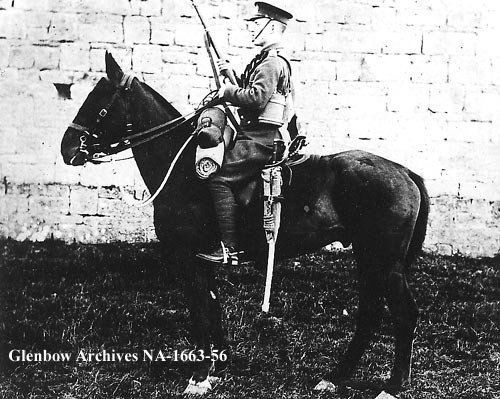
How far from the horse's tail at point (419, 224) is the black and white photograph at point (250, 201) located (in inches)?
0.9

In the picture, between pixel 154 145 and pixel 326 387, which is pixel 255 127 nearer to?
pixel 154 145

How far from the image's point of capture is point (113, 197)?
9.53m

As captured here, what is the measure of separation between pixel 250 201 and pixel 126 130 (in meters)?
1.13

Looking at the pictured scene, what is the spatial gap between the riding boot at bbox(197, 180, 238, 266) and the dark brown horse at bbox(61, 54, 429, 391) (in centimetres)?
13

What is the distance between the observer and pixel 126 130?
5902 millimetres

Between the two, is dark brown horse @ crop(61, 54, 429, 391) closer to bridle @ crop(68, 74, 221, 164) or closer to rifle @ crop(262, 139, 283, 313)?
bridle @ crop(68, 74, 221, 164)

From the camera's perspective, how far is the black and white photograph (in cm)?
581

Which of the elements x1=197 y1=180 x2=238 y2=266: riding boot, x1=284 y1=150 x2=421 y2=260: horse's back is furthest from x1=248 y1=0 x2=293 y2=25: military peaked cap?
x1=197 y1=180 x2=238 y2=266: riding boot

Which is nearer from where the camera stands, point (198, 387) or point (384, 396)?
point (384, 396)

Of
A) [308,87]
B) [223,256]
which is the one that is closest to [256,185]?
[223,256]

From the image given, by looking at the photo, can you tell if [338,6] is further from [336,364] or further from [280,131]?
[336,364]

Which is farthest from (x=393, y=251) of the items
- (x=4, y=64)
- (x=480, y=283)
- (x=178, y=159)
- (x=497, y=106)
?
(x=4, y=64)

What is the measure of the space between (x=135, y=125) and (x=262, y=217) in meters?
1.24

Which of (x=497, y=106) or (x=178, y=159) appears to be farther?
(x=497, y=106)
